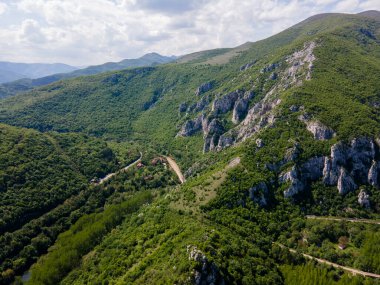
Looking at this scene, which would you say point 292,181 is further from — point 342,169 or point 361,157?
point 361,157

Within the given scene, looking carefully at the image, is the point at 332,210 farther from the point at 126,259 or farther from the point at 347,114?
the point at 126,259

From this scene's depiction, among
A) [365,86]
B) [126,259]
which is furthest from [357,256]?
[365,86]

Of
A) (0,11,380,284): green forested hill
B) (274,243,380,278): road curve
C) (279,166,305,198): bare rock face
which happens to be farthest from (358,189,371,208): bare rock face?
(274,243,380,278): road curve

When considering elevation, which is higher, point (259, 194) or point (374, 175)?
point (374, 175)

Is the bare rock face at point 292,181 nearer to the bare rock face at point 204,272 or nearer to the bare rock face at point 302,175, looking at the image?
the bare rock face at point 302,175

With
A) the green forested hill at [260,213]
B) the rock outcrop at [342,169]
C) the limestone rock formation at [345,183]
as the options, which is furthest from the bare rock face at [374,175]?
the limestone rock formation at [345,183]

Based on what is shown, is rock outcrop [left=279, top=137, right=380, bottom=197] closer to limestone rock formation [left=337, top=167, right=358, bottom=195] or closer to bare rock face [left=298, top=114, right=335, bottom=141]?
limestone rock formation [left=337, top=167, right=358, bottom=195]

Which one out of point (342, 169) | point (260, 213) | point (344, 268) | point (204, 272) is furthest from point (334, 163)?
point (204, 272)
